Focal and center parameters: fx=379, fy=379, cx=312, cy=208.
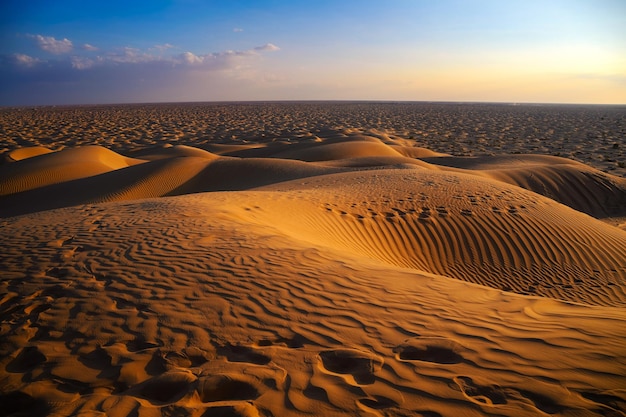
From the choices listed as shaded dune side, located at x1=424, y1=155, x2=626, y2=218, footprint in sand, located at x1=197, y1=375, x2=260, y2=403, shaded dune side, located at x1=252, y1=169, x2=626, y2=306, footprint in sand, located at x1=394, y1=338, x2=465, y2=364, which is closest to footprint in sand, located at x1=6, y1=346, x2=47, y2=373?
footprint in sand, located at x1=197, y1=375, x2=260, y2=403

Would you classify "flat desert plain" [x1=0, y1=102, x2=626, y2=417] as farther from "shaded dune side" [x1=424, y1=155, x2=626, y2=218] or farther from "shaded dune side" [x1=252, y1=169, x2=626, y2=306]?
"shaded dune side" [x1=424, y1=155, x2=626, y2=218]

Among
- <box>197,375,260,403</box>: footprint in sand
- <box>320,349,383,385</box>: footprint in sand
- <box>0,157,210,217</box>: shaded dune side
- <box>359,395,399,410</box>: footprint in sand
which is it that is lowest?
<box>0,157,210,217</box>: shaded dune side

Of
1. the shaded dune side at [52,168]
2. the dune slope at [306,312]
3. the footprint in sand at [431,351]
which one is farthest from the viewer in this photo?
the shaded dune side at [52,168]

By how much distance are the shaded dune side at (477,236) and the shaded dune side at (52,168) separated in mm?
11481

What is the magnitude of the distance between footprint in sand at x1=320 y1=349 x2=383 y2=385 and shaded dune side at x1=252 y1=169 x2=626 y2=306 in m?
3.22

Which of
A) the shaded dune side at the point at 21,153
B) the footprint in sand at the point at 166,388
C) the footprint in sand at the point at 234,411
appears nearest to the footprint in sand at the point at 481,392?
the footprint in sand at the point at 234,411

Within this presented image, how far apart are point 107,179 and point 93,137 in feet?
63.0

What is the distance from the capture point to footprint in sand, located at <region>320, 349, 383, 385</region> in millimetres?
2477

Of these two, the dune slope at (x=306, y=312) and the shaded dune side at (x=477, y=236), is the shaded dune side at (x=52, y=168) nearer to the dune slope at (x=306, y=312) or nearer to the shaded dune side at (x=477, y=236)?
the dune slope at (x=306, y=312)

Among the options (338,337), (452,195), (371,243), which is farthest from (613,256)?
(338,337)

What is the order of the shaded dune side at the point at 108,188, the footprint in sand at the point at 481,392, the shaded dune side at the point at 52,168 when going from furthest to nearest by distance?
the shaded dune side at the point at 52,168, the shaded dune side at the point at 108,188, the footprint in sand at the point at 481,392

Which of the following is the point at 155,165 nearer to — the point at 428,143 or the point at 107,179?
the point at 107,179

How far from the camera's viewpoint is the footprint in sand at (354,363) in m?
2.48

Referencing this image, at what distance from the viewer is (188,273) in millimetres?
4125
